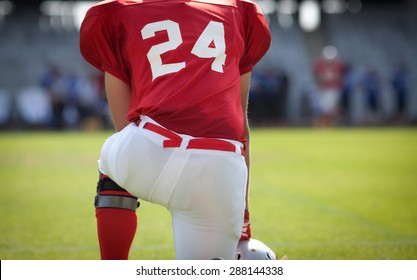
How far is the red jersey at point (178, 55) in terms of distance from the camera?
266cm

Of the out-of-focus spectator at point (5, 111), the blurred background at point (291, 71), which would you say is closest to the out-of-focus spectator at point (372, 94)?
the blurred background at point (291, 71)

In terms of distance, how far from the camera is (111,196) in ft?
9.50

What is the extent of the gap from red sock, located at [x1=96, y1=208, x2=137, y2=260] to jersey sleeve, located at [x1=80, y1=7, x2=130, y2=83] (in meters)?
0.62

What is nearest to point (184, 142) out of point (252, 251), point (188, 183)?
point (188, 183)

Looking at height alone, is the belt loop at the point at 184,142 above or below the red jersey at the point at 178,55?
below

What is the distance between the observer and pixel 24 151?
14844 mm

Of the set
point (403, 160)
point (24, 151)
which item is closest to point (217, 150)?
point (403, 160)

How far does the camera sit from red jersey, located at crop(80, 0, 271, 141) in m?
2.66

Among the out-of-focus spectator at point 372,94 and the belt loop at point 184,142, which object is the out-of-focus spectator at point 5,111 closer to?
the out-of-focus spectator at point 372,94

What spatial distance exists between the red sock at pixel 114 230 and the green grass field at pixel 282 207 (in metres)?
1.69

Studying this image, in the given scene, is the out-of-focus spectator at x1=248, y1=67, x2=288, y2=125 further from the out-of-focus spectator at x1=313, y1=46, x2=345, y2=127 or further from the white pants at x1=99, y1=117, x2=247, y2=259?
the white pants at x1=99, y1=117, x2=247, y2=259

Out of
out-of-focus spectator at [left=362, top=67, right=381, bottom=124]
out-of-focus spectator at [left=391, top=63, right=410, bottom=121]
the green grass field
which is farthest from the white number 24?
out-of-focus spectator at [left=391, top=63, right=410, bottom=121]

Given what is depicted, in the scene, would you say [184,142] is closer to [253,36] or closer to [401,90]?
[253,36]
